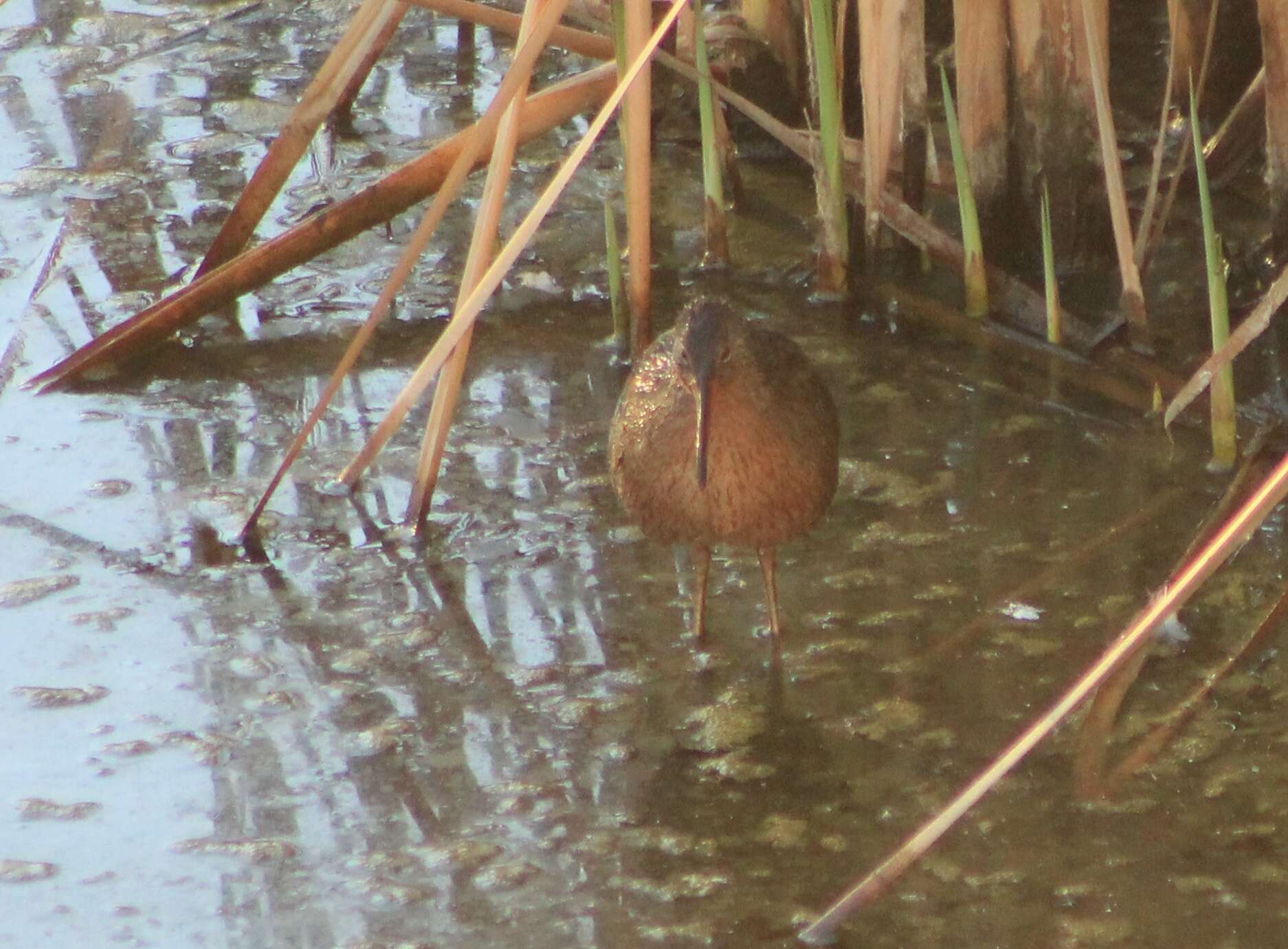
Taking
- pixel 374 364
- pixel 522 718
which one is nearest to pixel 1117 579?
pixel 522 718

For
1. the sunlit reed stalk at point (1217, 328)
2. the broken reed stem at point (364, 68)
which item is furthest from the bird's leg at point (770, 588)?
→ the broken reed stem at point (364, 68)

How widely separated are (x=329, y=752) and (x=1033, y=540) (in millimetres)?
1454

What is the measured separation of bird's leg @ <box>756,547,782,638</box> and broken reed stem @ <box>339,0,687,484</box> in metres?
0.71

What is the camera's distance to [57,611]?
331 centimetres

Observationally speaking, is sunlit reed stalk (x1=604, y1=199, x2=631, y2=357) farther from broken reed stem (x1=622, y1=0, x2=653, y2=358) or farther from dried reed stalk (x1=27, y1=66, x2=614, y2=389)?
dried reed stalk (x1=27, y1=66, x2=614, y2=389)

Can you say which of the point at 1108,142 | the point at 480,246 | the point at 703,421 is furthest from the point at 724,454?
the point at 1108,142

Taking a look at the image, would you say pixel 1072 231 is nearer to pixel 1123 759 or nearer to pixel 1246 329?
pixel 1246 329

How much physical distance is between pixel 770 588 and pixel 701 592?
0.13 meters

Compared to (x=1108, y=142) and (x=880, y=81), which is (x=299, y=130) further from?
(x=1108, y=142)

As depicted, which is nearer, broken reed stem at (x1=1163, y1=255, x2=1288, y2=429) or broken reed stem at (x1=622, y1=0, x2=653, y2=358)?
broken reed stem at (x1=1163, y1=255, x2=1288, y2=429)

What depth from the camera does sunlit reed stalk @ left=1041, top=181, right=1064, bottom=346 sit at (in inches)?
145

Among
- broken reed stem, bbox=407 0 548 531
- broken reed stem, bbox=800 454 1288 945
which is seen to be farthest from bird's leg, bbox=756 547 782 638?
broken reed stem, bbox=800 454 1288 945

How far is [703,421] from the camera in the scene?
3.22 m

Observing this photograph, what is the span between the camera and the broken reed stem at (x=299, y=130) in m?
3.67
